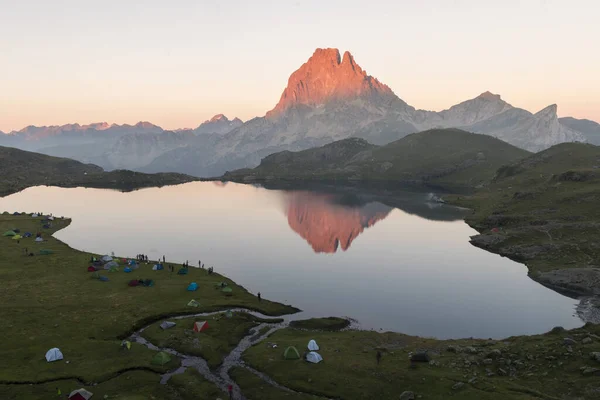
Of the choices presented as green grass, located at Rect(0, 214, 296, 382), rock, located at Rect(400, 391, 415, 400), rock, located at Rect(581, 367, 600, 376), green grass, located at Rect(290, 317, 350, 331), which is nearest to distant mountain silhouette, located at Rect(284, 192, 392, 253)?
green grass, located at Rect(0, 214, 296, 382)

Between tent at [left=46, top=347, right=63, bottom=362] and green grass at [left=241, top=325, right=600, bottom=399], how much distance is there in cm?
2514

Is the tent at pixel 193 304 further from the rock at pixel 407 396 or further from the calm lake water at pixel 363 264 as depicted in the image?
the rock at pixel 407 396

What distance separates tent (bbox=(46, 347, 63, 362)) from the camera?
167 feet

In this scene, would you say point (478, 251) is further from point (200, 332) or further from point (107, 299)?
point (107, 299)

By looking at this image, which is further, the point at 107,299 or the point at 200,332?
the point at 107,299

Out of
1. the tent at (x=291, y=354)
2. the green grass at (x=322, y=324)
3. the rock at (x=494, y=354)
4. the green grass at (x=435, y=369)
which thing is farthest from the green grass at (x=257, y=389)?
the rock at (x=494, y=354)

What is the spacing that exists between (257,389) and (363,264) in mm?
69275

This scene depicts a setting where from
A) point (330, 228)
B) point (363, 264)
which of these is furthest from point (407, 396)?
point (330, 228)

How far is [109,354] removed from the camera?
53.7m

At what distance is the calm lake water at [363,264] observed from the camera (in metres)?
75.1

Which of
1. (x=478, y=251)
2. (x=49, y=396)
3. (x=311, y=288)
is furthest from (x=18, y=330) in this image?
(x=478, y=251)

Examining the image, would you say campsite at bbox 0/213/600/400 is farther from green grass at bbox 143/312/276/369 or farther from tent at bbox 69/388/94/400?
tent at bbox 69/388/94/400

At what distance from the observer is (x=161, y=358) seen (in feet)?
170

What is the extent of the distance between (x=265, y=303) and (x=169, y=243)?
6683 centimetres
